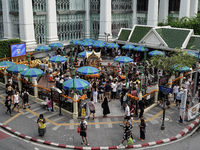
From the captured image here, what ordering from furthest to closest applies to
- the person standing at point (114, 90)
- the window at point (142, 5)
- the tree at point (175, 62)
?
the window at point (142, 5)
the tree at point (175, 62)
the person standing at point (114, 90)

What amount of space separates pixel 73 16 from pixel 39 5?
23.0ft

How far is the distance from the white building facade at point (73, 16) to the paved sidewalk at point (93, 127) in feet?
60.7

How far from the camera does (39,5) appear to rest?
36094 millimetres

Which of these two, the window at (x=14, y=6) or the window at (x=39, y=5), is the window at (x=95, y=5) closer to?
the window at (x=39, y=5)

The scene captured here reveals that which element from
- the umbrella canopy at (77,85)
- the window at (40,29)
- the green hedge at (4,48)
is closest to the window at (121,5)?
the window at (40,29)

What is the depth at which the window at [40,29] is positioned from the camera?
119ft

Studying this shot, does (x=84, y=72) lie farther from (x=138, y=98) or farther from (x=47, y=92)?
(x=138, y=98)

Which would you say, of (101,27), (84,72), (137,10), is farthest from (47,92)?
(137,10)

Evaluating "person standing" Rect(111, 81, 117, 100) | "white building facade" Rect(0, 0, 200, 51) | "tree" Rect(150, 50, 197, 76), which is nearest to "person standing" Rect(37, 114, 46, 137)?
"person standing" Rect(111, 81, 117, 100)

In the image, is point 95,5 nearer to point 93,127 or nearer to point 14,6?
point 14,6

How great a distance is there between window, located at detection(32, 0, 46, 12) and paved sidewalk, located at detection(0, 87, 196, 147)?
20.8m

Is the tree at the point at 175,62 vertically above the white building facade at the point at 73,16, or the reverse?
the white building facade at the point at 73,16

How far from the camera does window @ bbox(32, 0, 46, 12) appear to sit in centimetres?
3542

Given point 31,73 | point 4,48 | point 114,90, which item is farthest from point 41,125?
point 4,48
